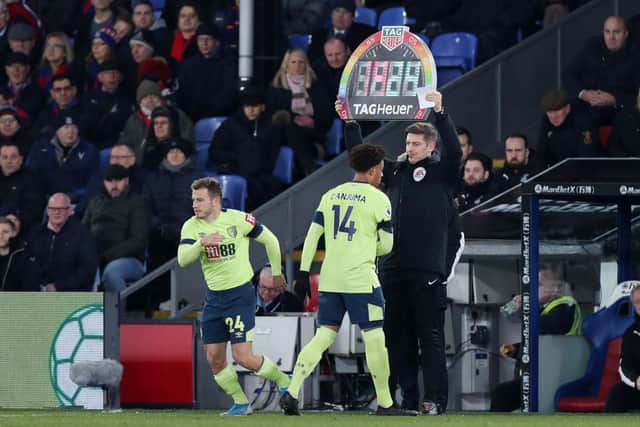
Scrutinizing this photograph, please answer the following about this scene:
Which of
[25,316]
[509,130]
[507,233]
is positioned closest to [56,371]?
[25,316]

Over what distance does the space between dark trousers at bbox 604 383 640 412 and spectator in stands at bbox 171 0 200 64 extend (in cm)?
798

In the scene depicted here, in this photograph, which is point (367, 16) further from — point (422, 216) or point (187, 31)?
point (422, 216)

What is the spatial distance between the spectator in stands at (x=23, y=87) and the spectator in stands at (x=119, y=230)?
10.7ft

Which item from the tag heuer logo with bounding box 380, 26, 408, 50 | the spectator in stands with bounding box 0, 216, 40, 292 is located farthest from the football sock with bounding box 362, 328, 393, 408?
the spectator in stands with bounding box 0, 216, 40, 292

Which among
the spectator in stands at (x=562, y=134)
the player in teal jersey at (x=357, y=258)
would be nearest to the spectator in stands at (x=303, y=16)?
the spectator in stands at (x=562, y=134)

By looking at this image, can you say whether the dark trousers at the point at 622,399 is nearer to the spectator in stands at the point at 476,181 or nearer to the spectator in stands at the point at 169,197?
the spectator in stands at the point at 476,181

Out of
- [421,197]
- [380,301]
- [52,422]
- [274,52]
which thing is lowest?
[52,422]

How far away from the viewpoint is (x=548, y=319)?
14.5 m

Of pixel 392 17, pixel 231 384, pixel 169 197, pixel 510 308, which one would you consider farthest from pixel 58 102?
pixel 231 384

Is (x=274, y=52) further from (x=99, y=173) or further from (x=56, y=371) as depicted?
(x=56, y=371)

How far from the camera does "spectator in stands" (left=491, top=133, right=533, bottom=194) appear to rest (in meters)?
16.1

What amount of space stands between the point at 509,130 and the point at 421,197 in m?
5.69

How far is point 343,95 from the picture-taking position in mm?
12758

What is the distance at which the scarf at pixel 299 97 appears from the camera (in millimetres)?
18219
